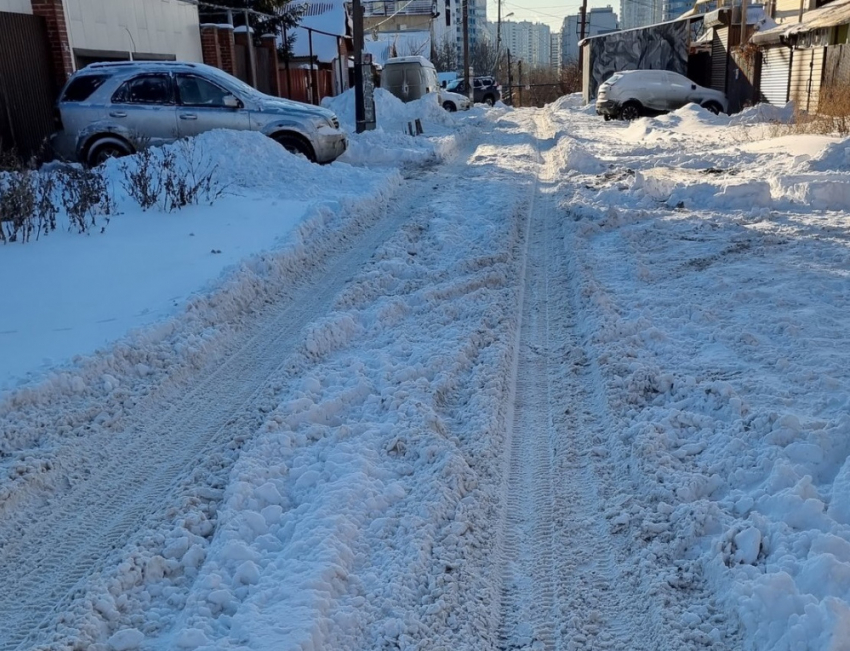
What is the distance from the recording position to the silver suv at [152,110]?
12562 millimetres

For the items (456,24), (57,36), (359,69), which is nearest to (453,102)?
(359,69)

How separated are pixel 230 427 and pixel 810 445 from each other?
3058 millimetres

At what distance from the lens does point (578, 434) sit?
168 inches

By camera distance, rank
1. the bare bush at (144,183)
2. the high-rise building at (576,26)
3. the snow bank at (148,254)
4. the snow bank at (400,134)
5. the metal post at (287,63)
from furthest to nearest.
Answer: the high-rise building at (576,26)
the metal post at (287,63)
the snow bank at (400,134)
the bare bush at (144,183)
the snow bank at (148,254)

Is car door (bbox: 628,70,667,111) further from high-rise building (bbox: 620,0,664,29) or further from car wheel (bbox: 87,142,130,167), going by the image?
high-rise building (bbox: 620,0,664,29)

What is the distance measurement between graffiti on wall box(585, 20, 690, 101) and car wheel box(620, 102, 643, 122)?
804 cm

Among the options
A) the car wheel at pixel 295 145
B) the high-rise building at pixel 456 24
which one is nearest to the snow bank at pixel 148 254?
the car wheel at pixel 295 145

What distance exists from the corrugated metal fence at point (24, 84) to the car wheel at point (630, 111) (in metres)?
19.1

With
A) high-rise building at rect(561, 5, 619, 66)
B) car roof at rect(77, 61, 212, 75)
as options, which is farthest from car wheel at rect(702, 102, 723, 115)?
high-rise building at rect(561, 5, 619, 66)

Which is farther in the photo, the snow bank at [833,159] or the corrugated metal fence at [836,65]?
the corrugated metal fence at [836,65]

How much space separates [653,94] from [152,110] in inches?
757

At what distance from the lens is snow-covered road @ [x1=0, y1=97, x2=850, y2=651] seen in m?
2.86

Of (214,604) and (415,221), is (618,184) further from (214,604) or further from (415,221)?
(214,604)

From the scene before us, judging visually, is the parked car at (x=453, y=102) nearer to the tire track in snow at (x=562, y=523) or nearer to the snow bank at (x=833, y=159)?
the snow bank at (x=833, y=159)
